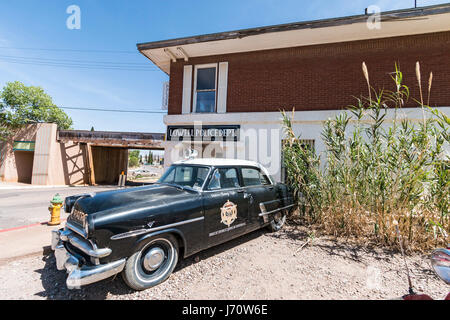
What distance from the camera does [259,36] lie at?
6973mm

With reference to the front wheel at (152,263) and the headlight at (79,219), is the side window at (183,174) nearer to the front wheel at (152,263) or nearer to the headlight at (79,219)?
the front wheel at (152,263)

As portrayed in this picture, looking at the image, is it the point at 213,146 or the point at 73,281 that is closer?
the point at 73,281

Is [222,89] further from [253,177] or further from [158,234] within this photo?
[158,234]

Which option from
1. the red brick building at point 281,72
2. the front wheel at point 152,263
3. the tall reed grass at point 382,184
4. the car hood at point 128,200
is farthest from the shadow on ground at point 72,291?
the red brick building at point 281,72

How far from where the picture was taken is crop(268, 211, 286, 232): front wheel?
4599 millimetres

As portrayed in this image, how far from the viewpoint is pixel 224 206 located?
11.0ft

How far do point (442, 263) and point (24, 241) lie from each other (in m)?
5.88

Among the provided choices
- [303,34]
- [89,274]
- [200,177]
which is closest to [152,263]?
[89,274]

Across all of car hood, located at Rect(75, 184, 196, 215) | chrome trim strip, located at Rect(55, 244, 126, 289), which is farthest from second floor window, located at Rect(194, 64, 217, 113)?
chrome trim strip, located at Rect(55, 244, 126, 289)

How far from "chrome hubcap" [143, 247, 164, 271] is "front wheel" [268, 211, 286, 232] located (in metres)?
2.67

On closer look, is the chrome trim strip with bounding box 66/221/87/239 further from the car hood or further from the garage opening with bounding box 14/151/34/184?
the garage opening with bounding box 14/151/34/184
